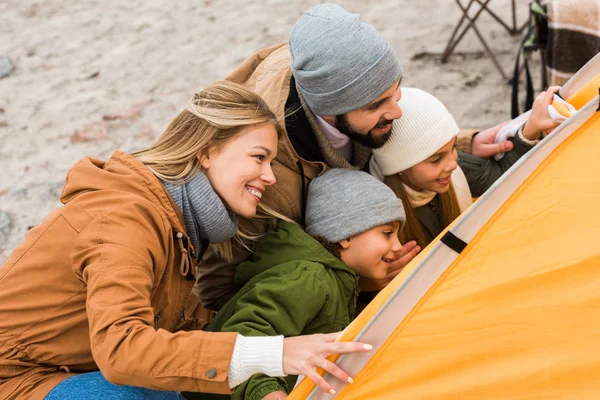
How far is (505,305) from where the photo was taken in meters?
1.51

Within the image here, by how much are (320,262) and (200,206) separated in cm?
39

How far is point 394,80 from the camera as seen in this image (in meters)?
2.24

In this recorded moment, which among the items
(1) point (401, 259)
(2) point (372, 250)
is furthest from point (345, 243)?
(1) point (401, 259)

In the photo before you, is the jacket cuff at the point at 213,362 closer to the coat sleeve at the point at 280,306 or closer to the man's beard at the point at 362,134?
the coat sleeve at the point at 280,306

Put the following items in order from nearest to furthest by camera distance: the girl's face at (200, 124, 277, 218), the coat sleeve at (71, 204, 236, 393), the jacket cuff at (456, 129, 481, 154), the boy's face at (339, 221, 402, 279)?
1. the coat sleeve at (71, 204, 236, 393)
2. the girl's face at (200, 124, 277, 218)
3. the boy's face at (339, 221, 402, 279)
4. the jacket cuff at (456, 129, 481, 154)

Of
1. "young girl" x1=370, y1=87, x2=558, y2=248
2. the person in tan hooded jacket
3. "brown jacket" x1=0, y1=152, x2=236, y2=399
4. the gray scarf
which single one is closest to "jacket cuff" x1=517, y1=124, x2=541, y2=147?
"young girl" x1=370, y1=87, x2=558, y2=248

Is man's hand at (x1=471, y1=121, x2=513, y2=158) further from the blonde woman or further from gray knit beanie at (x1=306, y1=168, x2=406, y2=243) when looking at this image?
the blonde woman

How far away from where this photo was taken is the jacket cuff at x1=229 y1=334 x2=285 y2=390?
1.61 metres

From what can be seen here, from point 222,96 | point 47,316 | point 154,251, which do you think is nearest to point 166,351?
point 154,251

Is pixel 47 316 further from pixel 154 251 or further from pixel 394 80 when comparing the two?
pixel 394 80

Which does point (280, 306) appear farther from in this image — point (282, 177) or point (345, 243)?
point (282, 177)

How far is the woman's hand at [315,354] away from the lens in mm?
1558

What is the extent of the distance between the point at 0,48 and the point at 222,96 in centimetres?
389

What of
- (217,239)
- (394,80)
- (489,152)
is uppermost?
(394,80)
